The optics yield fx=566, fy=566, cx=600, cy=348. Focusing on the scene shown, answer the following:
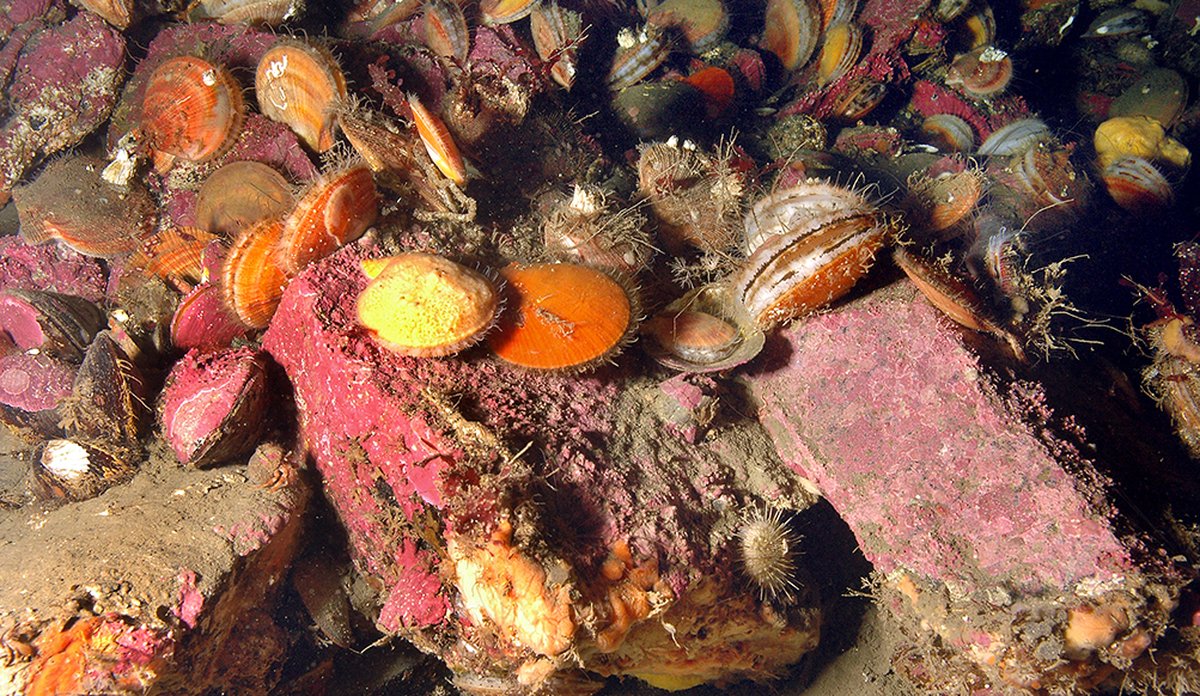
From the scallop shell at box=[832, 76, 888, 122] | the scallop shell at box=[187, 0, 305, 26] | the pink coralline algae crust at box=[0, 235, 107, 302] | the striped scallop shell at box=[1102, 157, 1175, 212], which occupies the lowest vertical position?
the striped scallop shell at box=[1102, 157, 1175, 212]

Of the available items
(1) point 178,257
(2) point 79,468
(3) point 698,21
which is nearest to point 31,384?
(2) point 79,468

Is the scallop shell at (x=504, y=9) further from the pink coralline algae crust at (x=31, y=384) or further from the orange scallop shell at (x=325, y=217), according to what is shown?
the pink coralline algae crust at (x=31, y=384)

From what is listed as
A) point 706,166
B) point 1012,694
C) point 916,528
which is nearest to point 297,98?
point 706,166

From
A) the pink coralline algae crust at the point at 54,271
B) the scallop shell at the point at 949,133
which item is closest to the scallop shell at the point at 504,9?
the pink coralline algae crust at the point at 54,271

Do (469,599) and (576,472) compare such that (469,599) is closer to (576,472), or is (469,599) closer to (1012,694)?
(576,472)

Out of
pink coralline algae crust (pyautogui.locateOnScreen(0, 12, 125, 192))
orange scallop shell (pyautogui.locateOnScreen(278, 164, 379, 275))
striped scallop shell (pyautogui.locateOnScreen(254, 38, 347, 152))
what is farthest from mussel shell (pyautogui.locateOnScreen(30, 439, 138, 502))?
pink coralline algae crust (pyautogui.locateOnScreen(0, 12, 125, 192))

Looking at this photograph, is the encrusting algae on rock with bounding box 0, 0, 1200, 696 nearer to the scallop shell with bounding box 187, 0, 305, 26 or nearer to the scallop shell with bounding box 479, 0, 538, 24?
the scallop shell with bounding box 187, 0, 305, 26
